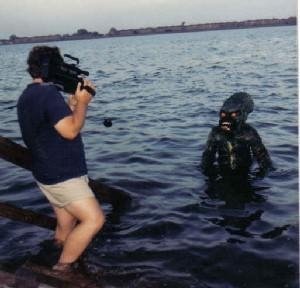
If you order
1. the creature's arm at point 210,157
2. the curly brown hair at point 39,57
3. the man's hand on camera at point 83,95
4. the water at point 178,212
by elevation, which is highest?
the curly brown hair at point 39,57

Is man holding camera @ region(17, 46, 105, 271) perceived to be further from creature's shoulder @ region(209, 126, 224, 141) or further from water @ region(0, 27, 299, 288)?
creature's shoulder @ region(209, 126, 224, 141)

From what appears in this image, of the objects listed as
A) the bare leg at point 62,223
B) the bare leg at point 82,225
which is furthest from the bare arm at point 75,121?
the bare leg at point 62,223

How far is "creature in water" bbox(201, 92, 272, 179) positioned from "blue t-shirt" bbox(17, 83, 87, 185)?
12.5 feet

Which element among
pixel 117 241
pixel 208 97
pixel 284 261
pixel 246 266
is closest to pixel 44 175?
pixel 117 241

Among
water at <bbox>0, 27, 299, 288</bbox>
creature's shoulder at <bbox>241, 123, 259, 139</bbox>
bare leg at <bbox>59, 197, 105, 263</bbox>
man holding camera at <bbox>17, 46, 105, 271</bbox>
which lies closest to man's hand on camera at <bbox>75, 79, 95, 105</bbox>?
man holding camera at <bbox>17, 46, 105, 271</bbox>

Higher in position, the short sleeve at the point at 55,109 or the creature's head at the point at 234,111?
the short sleeve at the point at 55,109

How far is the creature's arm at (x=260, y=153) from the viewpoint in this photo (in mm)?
7621

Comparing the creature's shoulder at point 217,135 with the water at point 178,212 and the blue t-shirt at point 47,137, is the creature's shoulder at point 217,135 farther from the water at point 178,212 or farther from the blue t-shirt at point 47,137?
the blue t-shirt at point 47,137

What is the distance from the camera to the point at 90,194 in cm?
412

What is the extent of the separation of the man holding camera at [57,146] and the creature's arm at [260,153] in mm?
4224

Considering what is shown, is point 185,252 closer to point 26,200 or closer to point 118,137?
point 26,200

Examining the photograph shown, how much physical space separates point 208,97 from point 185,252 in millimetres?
14455

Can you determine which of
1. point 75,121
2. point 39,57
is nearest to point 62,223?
point 75,121

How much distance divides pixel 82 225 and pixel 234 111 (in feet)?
13.1
